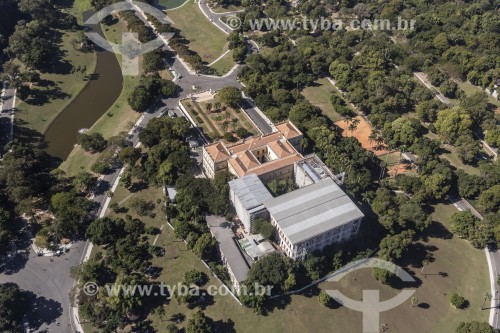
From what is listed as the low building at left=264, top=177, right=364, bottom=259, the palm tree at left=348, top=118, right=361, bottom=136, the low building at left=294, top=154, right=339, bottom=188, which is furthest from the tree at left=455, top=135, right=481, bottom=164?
the low building at left=264, top=177, right=364, bottom=259

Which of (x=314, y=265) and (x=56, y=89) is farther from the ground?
(x=56, y=89)

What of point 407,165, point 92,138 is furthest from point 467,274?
point 92,138

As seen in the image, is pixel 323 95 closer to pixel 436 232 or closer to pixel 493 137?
pixel 493 137

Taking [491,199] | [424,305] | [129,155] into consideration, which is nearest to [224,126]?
[129,155]

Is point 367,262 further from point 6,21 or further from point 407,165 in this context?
point 6,21

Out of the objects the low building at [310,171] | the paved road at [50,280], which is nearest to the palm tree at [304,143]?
the low building at [310,171]

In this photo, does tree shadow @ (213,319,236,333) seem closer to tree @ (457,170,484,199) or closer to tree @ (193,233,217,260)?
tree @ (193,233,217,260)
